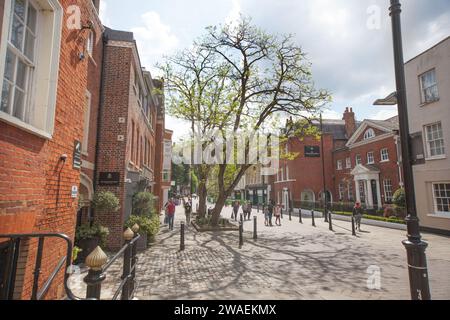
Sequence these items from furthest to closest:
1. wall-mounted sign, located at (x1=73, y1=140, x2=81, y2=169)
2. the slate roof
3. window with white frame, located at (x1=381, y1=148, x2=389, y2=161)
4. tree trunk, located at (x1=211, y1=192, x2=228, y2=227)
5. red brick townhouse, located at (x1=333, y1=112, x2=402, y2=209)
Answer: window with white frame, located at (x1=381, y1=148, x2=389, y2=161)
red brick townhouse, located at (x1=333, y1=112, x2=402, y2=209)
tree trunk, located at (x1=211, y1=192, x2=228, y2=227)
the slate roof
wall-mounted sign, located at (x1=73, y1=140, x2=81, y2=169)

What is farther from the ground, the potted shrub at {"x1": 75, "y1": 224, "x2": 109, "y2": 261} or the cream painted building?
the cream painted building

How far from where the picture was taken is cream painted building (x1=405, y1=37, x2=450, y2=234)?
1451 centimetres

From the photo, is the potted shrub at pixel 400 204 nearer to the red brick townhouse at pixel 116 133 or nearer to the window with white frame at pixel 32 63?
the red brick townhouse at pixel 116 133

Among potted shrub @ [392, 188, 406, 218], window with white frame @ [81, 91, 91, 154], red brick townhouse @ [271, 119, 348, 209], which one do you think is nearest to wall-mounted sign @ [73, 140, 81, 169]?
window with white frame @ [81, 91, 91, 154]

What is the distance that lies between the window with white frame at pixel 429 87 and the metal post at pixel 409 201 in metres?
13.8

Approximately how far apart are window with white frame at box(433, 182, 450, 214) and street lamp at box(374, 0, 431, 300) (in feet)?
46.3

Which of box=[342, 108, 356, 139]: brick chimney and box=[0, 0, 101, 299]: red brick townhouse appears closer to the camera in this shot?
box=[0, 0, 101, 299]: red brick townhouse

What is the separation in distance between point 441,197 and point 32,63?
19.1 meters

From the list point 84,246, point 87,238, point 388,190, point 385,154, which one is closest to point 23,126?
point 87,238

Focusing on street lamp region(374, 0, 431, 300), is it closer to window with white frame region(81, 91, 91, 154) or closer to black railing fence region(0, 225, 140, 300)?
black railing fence region(0, 225, 140, 300)

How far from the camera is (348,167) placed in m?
32.5

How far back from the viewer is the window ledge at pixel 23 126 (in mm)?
2868

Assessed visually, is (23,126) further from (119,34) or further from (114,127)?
(119,34)
